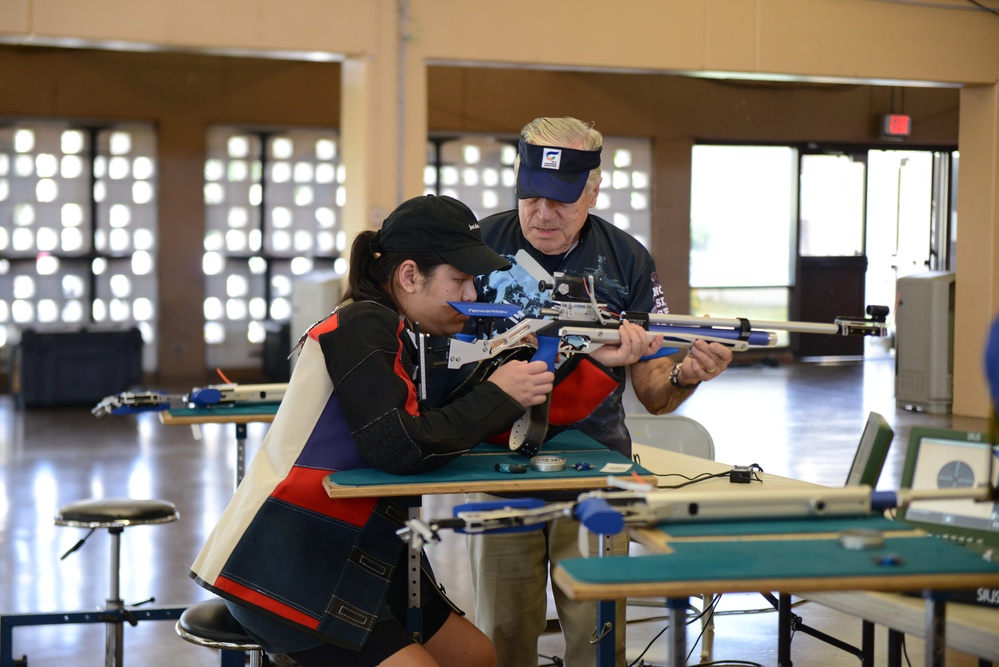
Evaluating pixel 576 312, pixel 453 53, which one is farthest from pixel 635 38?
pixel 576 312

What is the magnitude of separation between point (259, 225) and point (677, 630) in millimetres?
9750

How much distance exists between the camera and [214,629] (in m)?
2.37

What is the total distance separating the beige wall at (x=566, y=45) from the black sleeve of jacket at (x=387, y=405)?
471 centimetres

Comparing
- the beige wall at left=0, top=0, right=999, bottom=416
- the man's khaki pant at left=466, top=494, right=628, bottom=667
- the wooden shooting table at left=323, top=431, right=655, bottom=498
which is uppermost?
the beige wall at left=0, top=0, right=999, bottom=416

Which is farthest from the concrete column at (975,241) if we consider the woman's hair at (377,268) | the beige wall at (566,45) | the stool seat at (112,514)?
the woman's hair at (377,268)

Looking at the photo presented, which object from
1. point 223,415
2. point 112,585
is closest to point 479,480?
point 223,415

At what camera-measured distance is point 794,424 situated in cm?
808

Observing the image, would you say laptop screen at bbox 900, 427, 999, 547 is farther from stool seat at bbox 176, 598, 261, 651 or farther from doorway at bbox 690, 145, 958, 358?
doorway at bbox 690, 145, 958, 358

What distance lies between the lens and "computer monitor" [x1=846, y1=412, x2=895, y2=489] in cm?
228

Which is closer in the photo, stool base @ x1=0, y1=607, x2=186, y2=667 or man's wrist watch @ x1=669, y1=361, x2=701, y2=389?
man's wrist watch @ x1=669, y1=361, x2=701, y2=389

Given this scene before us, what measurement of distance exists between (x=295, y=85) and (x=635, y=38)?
14.9 ft

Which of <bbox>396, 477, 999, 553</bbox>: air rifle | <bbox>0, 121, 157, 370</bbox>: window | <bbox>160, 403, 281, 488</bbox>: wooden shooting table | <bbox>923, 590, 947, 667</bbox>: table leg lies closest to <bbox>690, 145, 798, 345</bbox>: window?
<bbox>0, 121, 157, 370</bbox>: window

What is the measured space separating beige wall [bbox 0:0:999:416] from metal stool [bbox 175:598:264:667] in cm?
449

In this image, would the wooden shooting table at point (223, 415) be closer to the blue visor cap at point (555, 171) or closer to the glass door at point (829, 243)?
the blue visor cap at point (555, 171)
